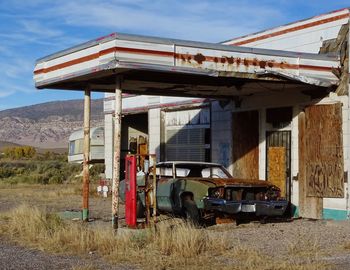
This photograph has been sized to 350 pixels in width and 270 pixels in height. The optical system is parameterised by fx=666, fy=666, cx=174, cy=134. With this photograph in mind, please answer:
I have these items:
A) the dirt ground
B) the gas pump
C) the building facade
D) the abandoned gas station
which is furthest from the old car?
the building facade

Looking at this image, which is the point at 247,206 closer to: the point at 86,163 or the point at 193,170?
the point at 193,170

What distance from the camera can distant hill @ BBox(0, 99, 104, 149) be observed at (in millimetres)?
153875

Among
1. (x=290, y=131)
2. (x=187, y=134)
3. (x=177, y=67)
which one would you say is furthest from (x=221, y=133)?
(x=177, y=67)

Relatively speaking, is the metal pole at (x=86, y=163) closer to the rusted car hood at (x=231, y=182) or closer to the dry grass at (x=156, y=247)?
the dry grass at (x=156, y=247)

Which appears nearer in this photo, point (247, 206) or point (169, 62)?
point (169, 62)

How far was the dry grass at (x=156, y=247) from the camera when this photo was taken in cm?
983

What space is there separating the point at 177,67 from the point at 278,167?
6015 millimetres

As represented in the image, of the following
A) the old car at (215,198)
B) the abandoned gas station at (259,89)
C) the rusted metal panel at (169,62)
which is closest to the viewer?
the rusted metal panel at (169,62)

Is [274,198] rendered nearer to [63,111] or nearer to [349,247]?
[349,247]

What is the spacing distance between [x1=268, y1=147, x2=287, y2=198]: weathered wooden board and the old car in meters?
3.10

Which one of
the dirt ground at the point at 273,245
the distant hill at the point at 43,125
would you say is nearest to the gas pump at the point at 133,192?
the dirt ground at the point at 273,245

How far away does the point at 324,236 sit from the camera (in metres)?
13.3

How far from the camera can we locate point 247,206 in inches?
582

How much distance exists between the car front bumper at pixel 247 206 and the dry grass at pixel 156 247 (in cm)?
200
